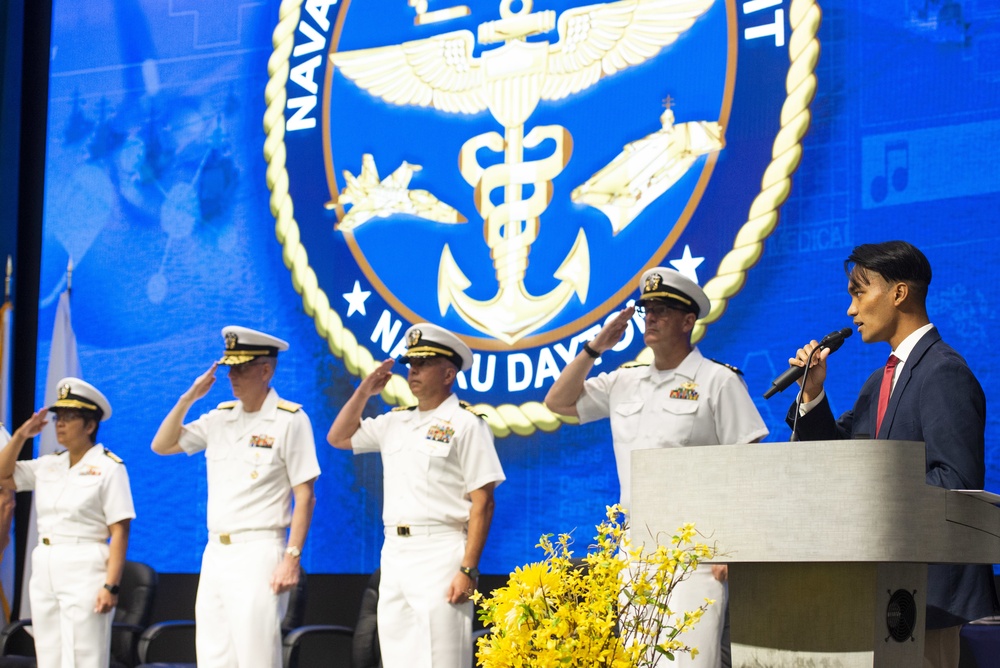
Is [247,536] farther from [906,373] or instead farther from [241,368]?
[906,373]

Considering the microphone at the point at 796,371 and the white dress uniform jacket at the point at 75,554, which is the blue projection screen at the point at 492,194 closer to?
the white dress uniform jacket at the point at 75,554

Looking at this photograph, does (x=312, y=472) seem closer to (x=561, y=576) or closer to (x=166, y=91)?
(x=166, y=91)

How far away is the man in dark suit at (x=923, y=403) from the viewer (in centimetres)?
229

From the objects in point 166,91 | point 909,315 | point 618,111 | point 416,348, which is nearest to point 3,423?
point 166,91

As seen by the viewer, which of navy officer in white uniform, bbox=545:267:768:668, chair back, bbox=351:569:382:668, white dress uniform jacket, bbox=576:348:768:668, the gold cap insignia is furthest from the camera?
chair back, bbox=351:569:382:668

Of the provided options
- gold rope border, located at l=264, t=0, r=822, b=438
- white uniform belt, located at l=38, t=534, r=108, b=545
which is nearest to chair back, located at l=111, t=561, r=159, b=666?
white uniform belt, located at l=38, t=534, r=108, b=545

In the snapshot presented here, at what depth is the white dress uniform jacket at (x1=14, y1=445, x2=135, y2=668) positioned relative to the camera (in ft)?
16.4

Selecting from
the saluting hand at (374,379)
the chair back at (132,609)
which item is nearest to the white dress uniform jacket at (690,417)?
the saluting hand at (374,379)

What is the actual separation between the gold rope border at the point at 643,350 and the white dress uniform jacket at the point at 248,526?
2.09 ft

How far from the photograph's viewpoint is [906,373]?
96.9 inches

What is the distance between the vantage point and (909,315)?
251cm

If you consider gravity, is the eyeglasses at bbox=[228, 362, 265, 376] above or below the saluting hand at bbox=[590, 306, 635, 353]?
above

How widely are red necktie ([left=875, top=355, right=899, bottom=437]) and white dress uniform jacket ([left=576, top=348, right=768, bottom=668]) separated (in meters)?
1.14

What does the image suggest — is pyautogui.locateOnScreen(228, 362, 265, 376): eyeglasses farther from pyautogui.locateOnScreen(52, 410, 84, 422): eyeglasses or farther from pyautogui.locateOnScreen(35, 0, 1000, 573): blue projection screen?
pyautogui.locateOnScreen(52, 410, 84, 422): eyeglasses
